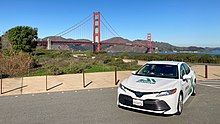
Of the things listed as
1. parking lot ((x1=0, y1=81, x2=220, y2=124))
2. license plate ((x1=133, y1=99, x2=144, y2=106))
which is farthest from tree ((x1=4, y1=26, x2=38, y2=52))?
license plate ((x1=133, y1=99, x2=144, y2=106))

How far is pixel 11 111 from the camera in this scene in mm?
7078

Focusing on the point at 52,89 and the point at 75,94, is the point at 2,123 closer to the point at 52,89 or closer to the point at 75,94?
the point at 75,94

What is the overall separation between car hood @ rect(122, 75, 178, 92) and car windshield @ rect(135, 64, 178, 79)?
435mm

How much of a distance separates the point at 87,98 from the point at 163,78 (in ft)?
9.46

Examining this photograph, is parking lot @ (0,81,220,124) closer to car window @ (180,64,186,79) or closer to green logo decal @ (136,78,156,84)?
green logo decal @ (136,78,156,84)

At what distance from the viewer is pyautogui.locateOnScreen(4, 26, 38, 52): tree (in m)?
41.2

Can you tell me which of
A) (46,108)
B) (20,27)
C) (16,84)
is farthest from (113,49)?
(46,108)

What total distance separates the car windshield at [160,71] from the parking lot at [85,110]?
1.05 metres

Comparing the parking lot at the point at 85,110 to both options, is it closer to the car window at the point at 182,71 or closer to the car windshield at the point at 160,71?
the car window at the point at 182,71

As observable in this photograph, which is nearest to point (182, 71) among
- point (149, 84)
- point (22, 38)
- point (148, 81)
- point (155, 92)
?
point (148, 81)

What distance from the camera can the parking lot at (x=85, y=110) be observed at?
619 cm

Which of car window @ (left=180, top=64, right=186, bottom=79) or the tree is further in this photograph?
the tree

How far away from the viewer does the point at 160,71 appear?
Answer: 7840 millimetres

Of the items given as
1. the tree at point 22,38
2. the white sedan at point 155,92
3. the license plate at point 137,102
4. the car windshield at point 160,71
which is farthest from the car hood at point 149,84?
the tree at point 22,38
